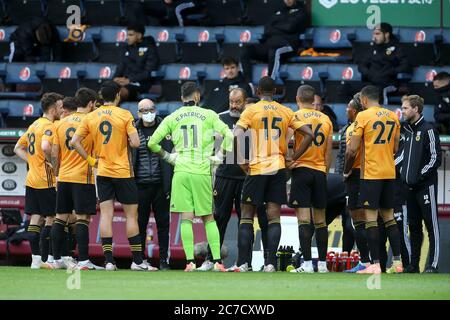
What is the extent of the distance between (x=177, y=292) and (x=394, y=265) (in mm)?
4071

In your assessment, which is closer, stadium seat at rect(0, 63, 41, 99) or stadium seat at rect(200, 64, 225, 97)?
stadium seat at rect(200, 64, 225, 97)

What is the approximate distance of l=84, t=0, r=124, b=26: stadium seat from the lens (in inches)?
852

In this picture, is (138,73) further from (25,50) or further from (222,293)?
(222,293)

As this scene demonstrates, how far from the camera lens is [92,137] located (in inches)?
516

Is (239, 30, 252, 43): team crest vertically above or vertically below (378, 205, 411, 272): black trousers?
above

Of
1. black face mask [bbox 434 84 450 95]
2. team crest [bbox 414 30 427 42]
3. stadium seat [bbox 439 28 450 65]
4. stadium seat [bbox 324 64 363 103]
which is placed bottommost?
black face mask [bbox 434 84 450 95]

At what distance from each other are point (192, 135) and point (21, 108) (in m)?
7.05

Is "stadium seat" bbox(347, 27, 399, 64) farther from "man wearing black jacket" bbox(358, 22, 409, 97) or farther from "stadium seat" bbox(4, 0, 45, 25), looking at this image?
"stadium seat" bbox(4, 0, 45, 25)

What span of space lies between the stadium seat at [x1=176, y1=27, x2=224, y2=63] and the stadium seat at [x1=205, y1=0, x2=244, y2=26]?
0.61 m

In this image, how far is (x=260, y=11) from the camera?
815 inches

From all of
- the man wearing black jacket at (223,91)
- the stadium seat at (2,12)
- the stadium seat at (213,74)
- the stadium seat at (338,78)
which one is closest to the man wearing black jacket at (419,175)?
the man wearing black jacket at (223,91)

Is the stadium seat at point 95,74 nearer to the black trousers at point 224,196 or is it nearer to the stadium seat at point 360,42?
the stadium seat at point 360,42

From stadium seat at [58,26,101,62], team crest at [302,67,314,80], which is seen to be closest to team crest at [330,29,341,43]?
team crest at [302,67,314,80]

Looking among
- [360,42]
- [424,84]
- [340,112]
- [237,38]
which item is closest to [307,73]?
[360,42]
